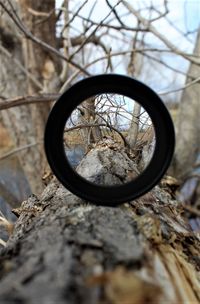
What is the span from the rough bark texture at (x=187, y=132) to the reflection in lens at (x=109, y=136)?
2.57 m

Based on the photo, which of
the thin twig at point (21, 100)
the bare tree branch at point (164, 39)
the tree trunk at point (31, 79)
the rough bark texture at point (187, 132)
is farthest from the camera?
the rough bark texture at point (187, 132)

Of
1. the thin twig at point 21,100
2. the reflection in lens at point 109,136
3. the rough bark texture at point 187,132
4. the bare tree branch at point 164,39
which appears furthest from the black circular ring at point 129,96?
the rough bark texture at point 187,132

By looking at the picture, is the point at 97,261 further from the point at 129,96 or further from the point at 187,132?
the point at 187,132

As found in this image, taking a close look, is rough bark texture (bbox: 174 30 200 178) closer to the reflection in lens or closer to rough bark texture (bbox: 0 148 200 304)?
the reflection in lens

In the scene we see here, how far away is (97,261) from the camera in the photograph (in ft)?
2.04

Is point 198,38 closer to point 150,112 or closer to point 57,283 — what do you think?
point 150,112

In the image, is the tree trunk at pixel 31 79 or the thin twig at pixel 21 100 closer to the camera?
the thin twig at pixel 21 100

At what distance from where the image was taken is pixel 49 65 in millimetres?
3320

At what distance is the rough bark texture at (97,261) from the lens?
531mm

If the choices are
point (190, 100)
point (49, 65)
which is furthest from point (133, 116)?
point (190, 100)

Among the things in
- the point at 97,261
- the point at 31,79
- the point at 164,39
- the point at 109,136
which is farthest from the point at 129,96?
the point at 31,79

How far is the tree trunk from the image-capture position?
3.22 m

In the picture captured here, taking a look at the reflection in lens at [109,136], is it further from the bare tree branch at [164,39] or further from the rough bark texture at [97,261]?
the bare tree branch at [164,39]

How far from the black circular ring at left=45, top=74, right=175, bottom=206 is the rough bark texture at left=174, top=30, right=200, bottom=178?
2822 mm
